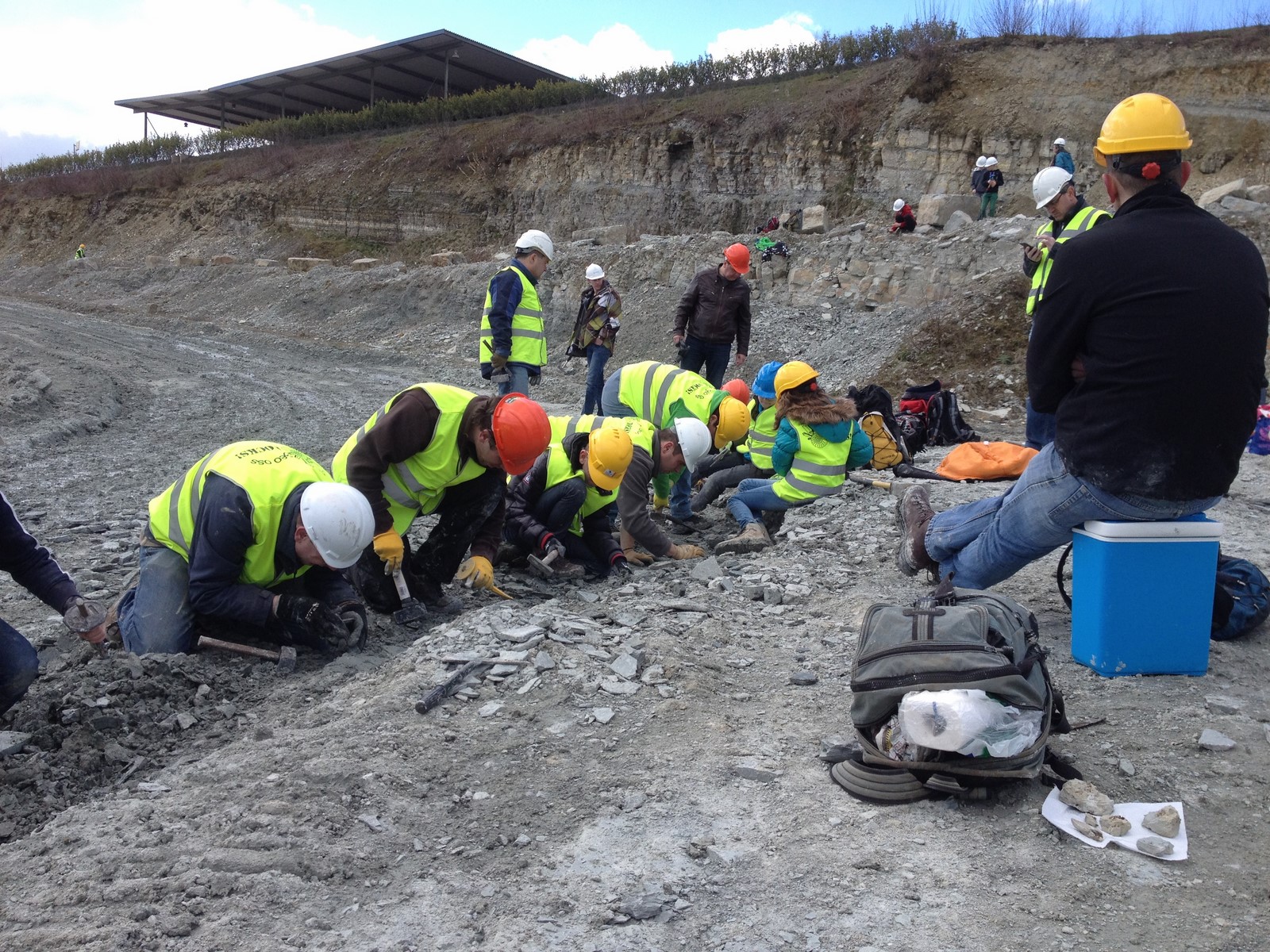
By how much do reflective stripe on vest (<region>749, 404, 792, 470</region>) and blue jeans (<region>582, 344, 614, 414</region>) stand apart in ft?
9.29

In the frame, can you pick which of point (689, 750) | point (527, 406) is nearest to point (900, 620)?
point (689, 750)

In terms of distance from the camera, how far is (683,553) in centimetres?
591

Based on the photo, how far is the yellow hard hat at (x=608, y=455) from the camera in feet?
18.0

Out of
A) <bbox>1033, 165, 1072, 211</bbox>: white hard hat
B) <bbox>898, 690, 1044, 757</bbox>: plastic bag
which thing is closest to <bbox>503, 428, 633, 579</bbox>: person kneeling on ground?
<bbox>898, 690, 1044, 757</bbox>: plastic bag

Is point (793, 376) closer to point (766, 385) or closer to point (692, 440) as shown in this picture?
point (692, 440)

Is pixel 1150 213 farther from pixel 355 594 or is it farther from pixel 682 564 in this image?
pixel 355 594

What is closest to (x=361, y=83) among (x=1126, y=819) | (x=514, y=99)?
(x=514, y=99)

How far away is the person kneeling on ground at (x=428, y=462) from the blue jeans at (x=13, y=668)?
57.9 inches

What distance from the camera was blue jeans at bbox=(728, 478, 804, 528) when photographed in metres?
6.57

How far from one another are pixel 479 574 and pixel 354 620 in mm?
833

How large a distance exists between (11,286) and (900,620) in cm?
3791

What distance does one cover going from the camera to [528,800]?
2.96 m

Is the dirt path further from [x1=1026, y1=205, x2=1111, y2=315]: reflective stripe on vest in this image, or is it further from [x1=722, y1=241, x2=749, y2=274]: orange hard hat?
[x1=722, y1=241, x2=749, y2=274]: orange hard hat

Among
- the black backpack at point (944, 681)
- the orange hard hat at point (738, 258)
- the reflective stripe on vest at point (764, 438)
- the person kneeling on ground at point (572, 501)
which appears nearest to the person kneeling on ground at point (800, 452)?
the reflective stripe on vest at point (764, 438)
